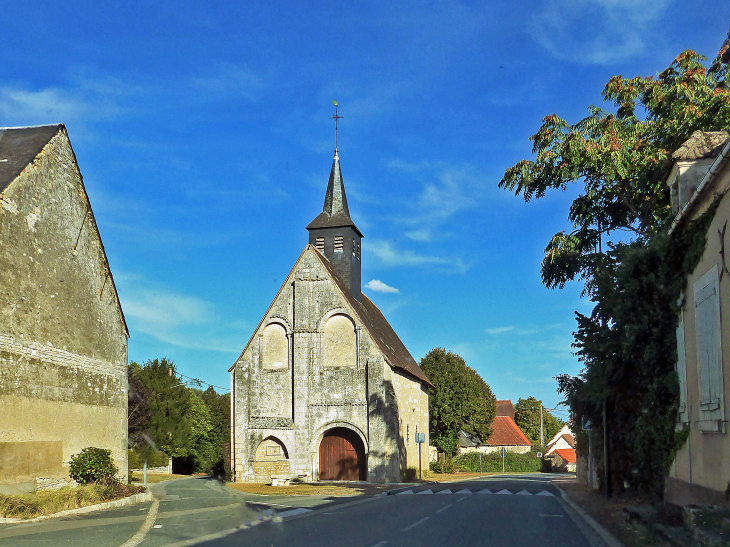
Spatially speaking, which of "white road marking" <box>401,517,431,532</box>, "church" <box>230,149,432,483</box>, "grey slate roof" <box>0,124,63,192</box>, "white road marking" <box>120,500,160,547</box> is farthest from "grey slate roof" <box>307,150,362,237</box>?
"white road marking" <box>401,517,431,532</box>

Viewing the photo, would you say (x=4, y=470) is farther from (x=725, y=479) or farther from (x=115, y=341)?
(x=725, y=479)

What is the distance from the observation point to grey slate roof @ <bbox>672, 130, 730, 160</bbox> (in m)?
13.0

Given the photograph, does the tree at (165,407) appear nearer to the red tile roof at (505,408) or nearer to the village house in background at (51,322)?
the village house in background at (51,322)

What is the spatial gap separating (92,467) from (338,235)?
21194mm

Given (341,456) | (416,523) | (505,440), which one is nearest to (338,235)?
(341,456)

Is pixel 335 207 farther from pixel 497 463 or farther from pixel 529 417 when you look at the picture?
pixel 529 417

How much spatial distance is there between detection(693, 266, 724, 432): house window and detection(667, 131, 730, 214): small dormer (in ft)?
8.61

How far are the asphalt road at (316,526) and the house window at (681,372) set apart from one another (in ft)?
9.18

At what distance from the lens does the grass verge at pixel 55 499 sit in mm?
13836

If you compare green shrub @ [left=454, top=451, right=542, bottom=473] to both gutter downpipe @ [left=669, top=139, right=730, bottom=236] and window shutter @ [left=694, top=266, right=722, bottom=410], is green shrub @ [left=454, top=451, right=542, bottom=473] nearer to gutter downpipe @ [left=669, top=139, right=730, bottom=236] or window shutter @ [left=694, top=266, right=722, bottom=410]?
window shutter @ [left=694, top=266, right=722, bottom=410]

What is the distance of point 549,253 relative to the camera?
2255cm

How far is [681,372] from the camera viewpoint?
12.5m

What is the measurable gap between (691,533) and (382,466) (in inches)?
971

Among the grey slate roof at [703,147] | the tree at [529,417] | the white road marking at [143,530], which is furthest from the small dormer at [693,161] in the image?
the tree at [529,417]
